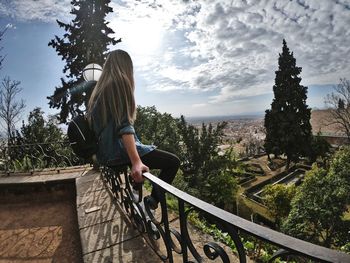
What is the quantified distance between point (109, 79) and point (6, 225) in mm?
3654

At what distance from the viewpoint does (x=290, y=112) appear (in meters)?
27.9

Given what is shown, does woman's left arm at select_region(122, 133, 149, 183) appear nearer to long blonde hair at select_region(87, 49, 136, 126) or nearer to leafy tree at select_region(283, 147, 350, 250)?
long blonde hair at select_region(87, 49, 136, 126)

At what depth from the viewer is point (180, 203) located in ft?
4.70

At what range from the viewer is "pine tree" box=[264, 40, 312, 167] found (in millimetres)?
27547

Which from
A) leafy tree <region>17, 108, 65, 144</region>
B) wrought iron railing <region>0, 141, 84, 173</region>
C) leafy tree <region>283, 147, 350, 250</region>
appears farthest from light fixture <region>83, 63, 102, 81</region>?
leafy tree <region>283, 147, 350, 250</region>

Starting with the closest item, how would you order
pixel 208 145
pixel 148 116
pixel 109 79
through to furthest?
pixel 109 79 < pixel 208 145 < pixel 148 116

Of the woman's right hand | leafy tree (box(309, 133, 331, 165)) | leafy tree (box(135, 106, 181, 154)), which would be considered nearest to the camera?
the woman's right hand

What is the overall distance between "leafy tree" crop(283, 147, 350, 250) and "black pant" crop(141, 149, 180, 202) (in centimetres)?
1194

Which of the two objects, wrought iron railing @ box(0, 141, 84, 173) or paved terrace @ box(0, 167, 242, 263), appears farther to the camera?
wrought iron railing @ box(0, 141, 84, 173)

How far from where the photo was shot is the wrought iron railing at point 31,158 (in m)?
6.46

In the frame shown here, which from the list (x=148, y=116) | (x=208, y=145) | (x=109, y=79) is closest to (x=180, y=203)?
(x=109, y=79)

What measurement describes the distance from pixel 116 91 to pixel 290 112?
2946cm

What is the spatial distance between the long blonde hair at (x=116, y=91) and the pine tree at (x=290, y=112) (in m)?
28.5

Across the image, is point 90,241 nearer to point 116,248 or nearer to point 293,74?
point 116,248
